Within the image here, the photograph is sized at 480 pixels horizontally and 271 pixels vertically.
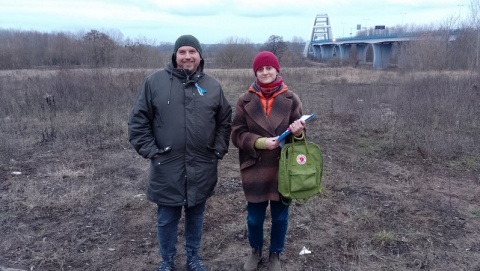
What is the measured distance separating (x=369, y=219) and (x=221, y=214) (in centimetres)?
154

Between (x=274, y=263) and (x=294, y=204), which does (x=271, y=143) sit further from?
(x=294, y=204)

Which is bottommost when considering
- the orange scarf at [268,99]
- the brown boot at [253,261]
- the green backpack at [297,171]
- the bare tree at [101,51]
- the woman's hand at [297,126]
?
the brown boot at [253,261]

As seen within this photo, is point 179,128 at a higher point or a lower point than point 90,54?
lower

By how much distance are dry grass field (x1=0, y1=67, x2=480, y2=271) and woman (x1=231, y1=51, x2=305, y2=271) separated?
0.85 meters

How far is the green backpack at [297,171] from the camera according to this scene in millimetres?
2564

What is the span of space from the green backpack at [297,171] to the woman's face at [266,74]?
0.45 meters

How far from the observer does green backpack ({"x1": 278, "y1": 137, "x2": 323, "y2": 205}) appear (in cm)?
256

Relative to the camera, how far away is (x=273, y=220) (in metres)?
2.86

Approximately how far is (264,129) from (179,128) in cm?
58

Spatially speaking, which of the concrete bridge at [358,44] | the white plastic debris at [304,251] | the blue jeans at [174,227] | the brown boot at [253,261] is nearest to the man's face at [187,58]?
the blue jeans at [174,227]

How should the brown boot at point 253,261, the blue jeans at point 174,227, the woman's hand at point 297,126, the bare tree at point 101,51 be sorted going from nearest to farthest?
1. the woman's hand at point 297,126
2. the blue jeans at point 174,227
3. the brown boot at point 253,261
4. the bare tree at point 101,51

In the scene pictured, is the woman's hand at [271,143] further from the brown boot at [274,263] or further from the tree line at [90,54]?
the tree line at [90,54]

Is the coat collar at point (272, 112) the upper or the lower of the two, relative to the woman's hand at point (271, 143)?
upper

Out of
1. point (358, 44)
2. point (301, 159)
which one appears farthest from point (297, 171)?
point (358, 44)
